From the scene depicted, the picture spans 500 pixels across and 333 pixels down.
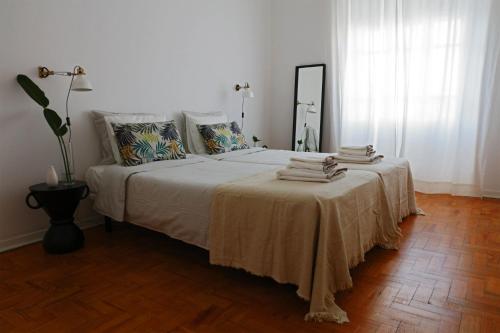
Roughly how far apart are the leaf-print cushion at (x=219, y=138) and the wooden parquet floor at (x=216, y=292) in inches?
45.2

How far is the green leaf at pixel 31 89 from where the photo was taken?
231 cm

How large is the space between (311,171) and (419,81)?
2716 mm

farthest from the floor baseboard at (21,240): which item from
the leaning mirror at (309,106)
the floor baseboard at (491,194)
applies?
the floor baseboard at (491,194)

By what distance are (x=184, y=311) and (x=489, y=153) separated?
3.74m

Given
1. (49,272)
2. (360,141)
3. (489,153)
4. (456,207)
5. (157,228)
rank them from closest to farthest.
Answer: (49,272) < (157,228) < (456,207) < (489,153) < (360,141)

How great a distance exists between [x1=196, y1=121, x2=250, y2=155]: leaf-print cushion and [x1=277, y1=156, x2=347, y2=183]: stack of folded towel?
4.67ft

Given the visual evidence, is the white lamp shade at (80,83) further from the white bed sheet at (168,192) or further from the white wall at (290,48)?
the white wall at (290,48)

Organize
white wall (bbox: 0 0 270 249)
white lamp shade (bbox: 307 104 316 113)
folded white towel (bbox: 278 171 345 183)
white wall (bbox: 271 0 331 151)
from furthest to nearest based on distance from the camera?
white lamp shade (bbox: 307 104 316 113) < white wall (bbox: 271 0 331 151) < white wall (bbox: 0 0 270 249) < folded white towel (bbox: 278 171 345 183)

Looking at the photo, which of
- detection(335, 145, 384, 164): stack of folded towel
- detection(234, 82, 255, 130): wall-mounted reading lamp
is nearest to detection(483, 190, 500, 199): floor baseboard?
detection(335, 145, 384, 164): stack of folded towel

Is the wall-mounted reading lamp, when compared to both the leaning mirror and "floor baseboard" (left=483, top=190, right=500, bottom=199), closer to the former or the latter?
the leaning mirror

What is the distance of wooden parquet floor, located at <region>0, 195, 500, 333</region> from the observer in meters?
1.58

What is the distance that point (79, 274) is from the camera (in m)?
2.09

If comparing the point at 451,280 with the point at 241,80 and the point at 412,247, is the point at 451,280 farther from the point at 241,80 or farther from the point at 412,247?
the point at 241,80

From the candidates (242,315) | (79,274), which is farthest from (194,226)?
(79,274)
